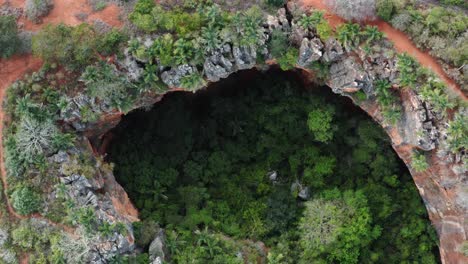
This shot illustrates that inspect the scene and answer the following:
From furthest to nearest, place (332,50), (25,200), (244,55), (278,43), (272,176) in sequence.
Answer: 1. (272,176)
2. (244,55)
3. (278,43)
4. (332,50)
5. (25,200)

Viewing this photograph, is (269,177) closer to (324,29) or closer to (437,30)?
(324,29)

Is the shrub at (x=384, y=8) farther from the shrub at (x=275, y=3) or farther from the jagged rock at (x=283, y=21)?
the shrub at (x=275, y=3)

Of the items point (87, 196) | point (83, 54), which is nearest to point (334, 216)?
point (87, 196)

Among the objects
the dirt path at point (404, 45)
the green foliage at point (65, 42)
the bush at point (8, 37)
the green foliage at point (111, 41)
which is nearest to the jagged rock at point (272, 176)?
the dirt path at point (404, 45)

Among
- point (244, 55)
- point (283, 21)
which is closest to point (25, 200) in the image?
point (244, 55)

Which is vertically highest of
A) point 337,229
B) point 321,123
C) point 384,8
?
point 384,8

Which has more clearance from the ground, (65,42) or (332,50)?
(332,50)

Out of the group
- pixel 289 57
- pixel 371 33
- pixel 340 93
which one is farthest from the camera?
pixel 340 93

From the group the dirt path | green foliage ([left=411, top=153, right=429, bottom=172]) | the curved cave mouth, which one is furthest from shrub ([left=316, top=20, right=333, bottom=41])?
green foliage ([left=411, top=153, right=429, bottom=172])
